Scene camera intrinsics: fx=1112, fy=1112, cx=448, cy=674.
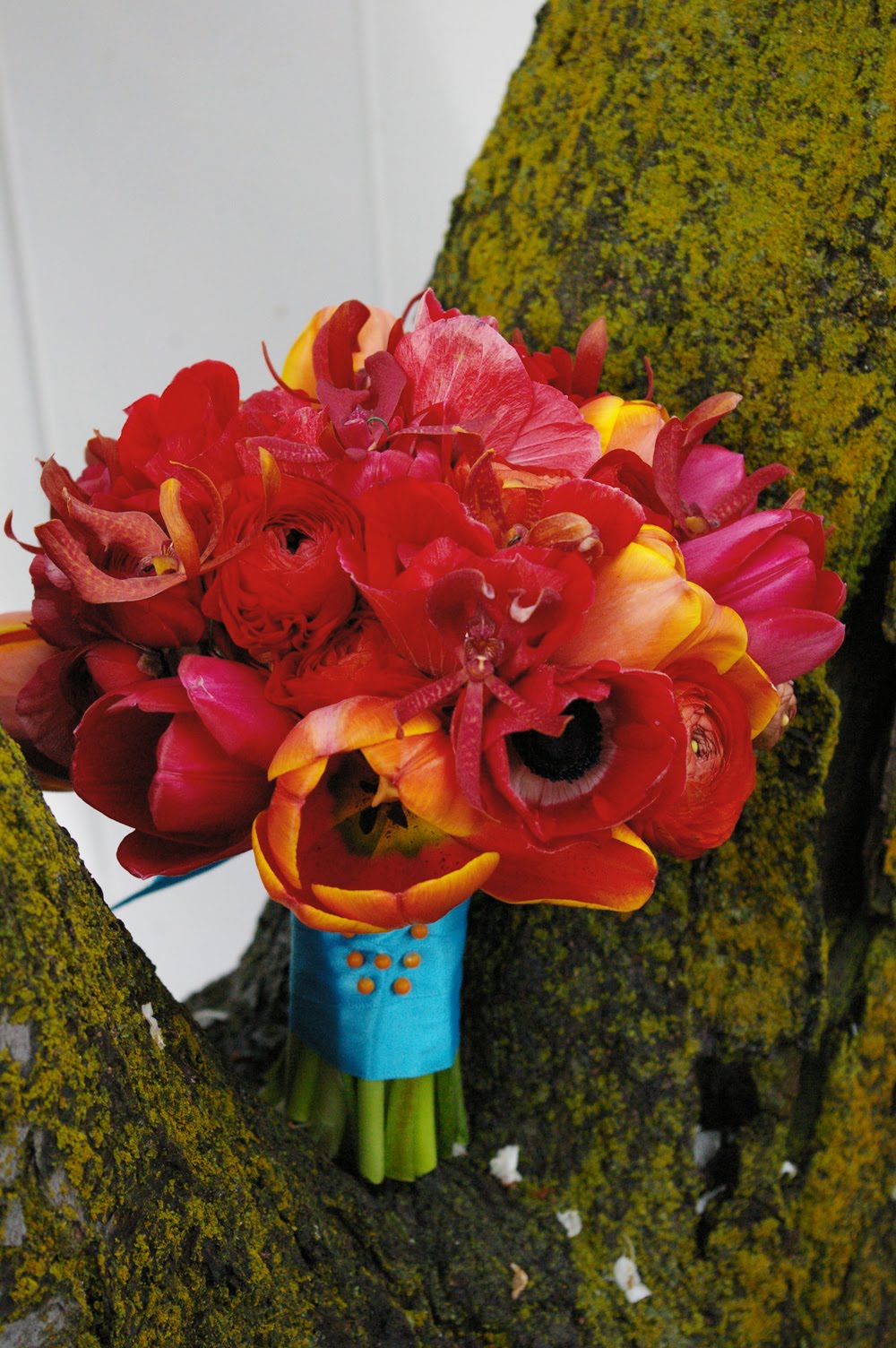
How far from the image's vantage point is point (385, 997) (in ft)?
1.75

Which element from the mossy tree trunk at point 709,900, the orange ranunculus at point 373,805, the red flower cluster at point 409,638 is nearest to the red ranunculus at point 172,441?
the red flower cluster at point 409,638

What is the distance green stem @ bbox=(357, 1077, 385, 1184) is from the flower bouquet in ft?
0.59

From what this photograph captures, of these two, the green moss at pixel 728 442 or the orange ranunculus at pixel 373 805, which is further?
the green moss at pixel 728 442

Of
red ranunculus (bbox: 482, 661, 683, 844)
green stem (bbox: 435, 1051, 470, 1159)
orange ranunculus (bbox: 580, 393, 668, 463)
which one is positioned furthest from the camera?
green stem (bbox: 435, 1051, 470, 1159)

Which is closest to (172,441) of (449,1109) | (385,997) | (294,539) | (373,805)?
(294,539)

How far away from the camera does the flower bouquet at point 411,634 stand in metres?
0.39

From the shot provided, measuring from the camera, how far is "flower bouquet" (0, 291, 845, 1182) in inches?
15.4

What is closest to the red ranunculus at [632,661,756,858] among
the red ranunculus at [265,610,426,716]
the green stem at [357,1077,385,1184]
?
the red ranunculus at [265,610,426,716]

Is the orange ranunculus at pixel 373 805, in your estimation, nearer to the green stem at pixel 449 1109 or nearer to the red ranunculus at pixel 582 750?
the red ranunculus at pixel 582 750

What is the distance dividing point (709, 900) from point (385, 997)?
190 mm

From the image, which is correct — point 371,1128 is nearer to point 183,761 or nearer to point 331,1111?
point 331,1111

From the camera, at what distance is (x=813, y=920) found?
24.0 inches

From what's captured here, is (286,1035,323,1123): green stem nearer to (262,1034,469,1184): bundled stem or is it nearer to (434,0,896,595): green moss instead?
(262,1034,469,1184): bundled stem

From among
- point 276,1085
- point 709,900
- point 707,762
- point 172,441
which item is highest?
point 172,441
